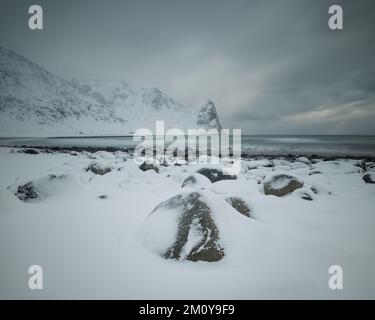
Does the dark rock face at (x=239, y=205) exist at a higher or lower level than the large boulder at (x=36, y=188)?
lower

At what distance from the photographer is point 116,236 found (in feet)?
12.6

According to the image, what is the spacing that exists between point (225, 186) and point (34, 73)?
7507 inches

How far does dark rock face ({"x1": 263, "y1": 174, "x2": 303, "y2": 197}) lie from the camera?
22.3ft

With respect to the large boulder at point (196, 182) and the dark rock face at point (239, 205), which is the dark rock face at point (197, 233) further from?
the large boulder at point (196, 182)

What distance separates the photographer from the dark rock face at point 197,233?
3.16m

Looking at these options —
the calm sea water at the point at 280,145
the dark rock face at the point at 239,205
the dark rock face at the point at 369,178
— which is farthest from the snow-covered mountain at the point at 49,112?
the dark rock face at the point at 369,178

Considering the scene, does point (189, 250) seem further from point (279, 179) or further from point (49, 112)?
point (49, 112)

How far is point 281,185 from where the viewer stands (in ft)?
22.7

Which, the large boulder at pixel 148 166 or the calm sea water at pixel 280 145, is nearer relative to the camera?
→ the large boulder at pixel 148 166

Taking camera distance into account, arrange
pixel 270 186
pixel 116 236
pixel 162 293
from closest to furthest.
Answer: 1. pixel 162 293
2. pixel 116 236
3. pixel 270 186

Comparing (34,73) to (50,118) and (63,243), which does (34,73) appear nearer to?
(50,118)

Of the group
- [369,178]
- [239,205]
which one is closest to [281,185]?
[239,205]

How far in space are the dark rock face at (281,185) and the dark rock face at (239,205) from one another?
7.62 feet
